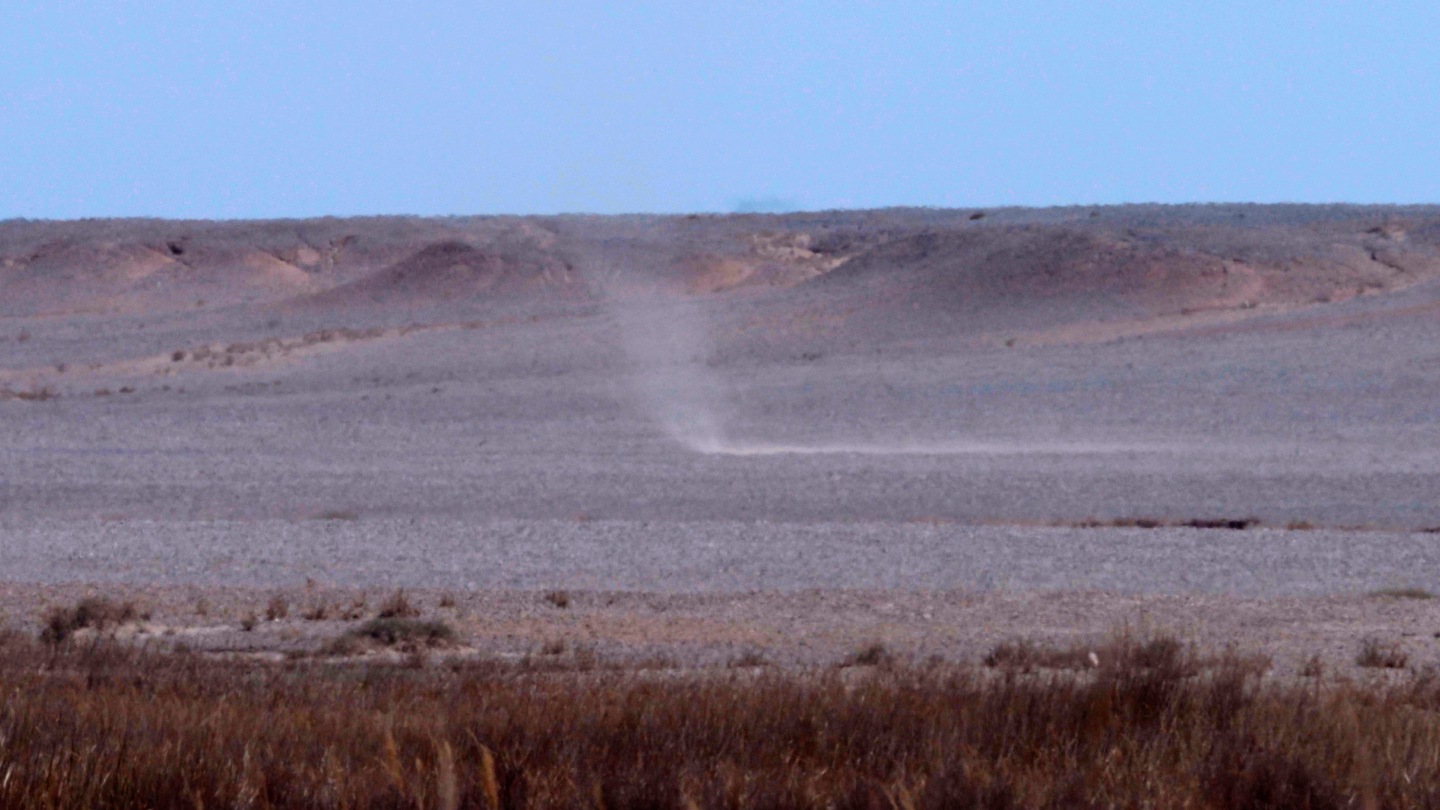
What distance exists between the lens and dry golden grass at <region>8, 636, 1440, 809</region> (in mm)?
5590

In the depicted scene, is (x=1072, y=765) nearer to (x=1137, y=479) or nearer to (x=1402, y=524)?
(x=1402, y=524)

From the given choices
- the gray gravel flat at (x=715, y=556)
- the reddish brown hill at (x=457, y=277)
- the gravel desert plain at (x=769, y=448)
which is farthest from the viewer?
the reddish brown hill at (x=457, y=277)

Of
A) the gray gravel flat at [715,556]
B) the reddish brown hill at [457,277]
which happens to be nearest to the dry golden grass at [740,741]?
the gray gravel flat at [715,556]

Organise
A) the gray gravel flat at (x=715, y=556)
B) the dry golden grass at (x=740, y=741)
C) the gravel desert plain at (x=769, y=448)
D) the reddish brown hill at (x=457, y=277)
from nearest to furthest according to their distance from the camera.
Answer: the dry golden grass at (x=740, y=741), the gravel desert plain at (x=769, y=448), the gray gravel flat at (x=715, y=556), the reddish brown hill at (x=457, y=277)

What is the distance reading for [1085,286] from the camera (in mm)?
45406

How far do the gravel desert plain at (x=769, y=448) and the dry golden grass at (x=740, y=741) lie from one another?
2.50m

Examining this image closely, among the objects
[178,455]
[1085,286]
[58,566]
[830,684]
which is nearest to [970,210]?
[1085,286]

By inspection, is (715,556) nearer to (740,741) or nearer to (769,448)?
(740,741)

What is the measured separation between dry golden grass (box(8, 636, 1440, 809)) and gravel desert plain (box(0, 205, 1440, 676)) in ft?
8.20

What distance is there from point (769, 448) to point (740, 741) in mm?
20193

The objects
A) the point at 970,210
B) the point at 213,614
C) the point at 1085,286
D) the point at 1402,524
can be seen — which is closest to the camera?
the point at 213,614

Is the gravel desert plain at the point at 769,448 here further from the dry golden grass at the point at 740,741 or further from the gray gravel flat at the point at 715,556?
the dry golden grass at the point at 740,741

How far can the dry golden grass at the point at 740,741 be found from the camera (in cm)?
559

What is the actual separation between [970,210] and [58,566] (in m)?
73.4
